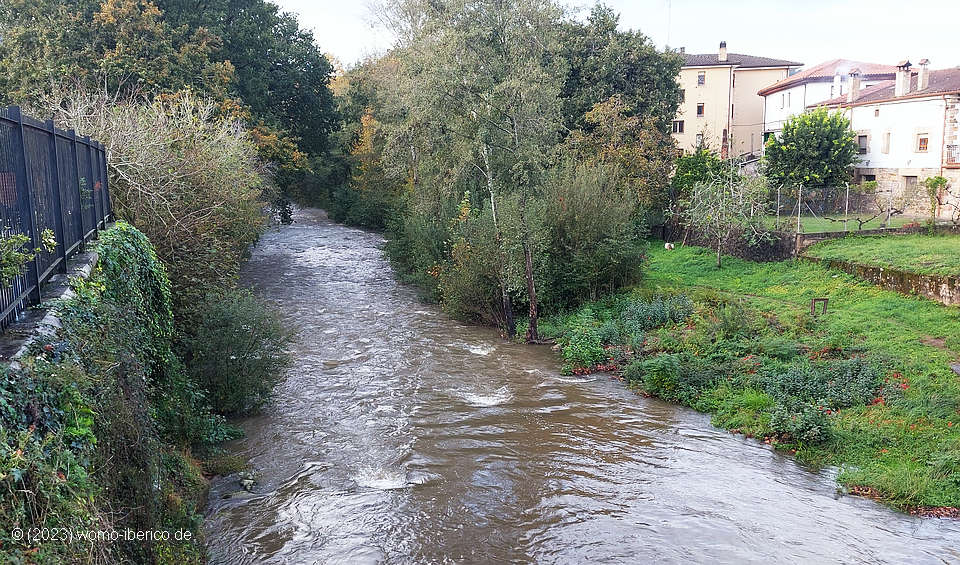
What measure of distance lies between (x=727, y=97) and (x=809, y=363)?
42.1 m

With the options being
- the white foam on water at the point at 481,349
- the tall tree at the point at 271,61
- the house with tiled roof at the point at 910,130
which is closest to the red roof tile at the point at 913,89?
the house with tiled roof at the point at 910,130

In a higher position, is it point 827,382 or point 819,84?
point 819,84

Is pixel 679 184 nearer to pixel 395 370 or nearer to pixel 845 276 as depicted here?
pixel 845 276

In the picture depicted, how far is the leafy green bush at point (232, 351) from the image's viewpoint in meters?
13.0

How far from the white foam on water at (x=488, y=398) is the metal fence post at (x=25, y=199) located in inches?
374

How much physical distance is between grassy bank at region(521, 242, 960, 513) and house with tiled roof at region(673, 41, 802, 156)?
3324 centimetres

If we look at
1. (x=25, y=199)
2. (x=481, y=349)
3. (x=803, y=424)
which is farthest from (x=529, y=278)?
(x=25, y=199)

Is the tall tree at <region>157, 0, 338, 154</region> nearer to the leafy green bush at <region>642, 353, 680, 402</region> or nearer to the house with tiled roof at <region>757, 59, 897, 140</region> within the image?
the leafy green bush at <region>642, 353, 680, 402</region>

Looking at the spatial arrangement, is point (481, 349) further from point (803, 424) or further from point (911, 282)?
point (911, 282)

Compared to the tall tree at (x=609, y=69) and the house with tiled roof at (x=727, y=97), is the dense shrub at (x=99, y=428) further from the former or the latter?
the house with tiled roof at (x=727, y=97)

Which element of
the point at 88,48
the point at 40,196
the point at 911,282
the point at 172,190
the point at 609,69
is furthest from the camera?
the point at 609,69

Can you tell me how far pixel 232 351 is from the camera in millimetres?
13070

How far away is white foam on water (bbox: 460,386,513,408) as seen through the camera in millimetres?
14727

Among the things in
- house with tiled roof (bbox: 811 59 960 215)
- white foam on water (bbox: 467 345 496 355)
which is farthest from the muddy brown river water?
house with tiled roof (bbox: 811 59 960 215)
